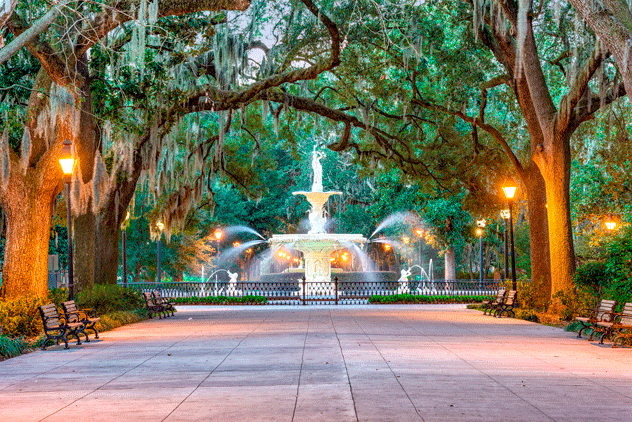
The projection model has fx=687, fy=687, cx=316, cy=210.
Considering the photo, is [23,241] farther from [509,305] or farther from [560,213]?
[509,305]

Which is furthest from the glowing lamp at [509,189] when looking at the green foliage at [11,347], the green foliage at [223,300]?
the green foliage at [11,347]

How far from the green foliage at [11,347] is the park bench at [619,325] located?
34.9 ft

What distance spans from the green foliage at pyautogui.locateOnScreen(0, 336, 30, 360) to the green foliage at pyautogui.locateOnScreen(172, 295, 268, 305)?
16.6 meters

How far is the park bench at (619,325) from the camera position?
12.4 metres

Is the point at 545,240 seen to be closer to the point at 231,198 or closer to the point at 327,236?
the point at 327,236

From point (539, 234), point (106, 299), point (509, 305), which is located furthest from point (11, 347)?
point (539, 234)

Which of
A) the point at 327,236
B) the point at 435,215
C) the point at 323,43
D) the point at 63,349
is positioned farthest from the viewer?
the point at 435,215

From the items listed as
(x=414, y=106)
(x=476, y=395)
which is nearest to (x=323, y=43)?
(x=414, y=106)

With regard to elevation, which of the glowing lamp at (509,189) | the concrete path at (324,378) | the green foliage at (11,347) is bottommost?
the concrete path at (324,378)

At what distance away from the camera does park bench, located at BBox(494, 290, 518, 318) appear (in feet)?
66.6

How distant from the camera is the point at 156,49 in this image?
19.1 m

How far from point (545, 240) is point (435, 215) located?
62.1 ft

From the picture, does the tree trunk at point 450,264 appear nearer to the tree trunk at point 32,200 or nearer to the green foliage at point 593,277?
the green foliage at point 593,277

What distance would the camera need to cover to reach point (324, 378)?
8.80 meters
